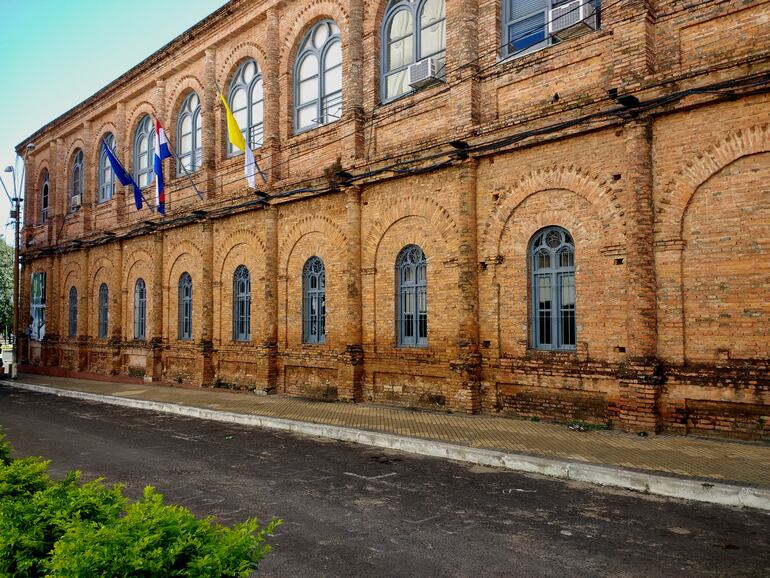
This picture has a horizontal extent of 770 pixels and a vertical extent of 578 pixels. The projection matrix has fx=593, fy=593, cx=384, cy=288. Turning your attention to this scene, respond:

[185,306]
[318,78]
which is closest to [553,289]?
[318,78]

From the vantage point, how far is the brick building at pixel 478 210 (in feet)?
30.1

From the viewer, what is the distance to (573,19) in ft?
36.4

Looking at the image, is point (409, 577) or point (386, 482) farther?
point (386, 482)

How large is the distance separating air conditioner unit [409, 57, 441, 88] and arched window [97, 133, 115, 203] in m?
16.9

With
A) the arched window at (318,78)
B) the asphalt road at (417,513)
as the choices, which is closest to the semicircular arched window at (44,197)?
the arched window at (318,78)

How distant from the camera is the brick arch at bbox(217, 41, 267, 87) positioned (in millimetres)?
17547

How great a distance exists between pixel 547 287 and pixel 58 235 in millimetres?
25636

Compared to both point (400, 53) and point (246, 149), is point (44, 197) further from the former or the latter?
point (400, 53)

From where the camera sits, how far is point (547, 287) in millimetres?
11234

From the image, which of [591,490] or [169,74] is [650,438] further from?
[169,74]

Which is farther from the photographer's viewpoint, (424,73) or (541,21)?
(424,73)

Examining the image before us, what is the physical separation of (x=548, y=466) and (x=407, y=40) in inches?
409

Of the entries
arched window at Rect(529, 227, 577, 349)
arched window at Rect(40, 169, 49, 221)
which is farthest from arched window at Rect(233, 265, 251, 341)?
arched window at Rect(40, 169, 49, 221)

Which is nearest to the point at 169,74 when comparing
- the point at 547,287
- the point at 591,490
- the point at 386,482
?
the point at 547,287
